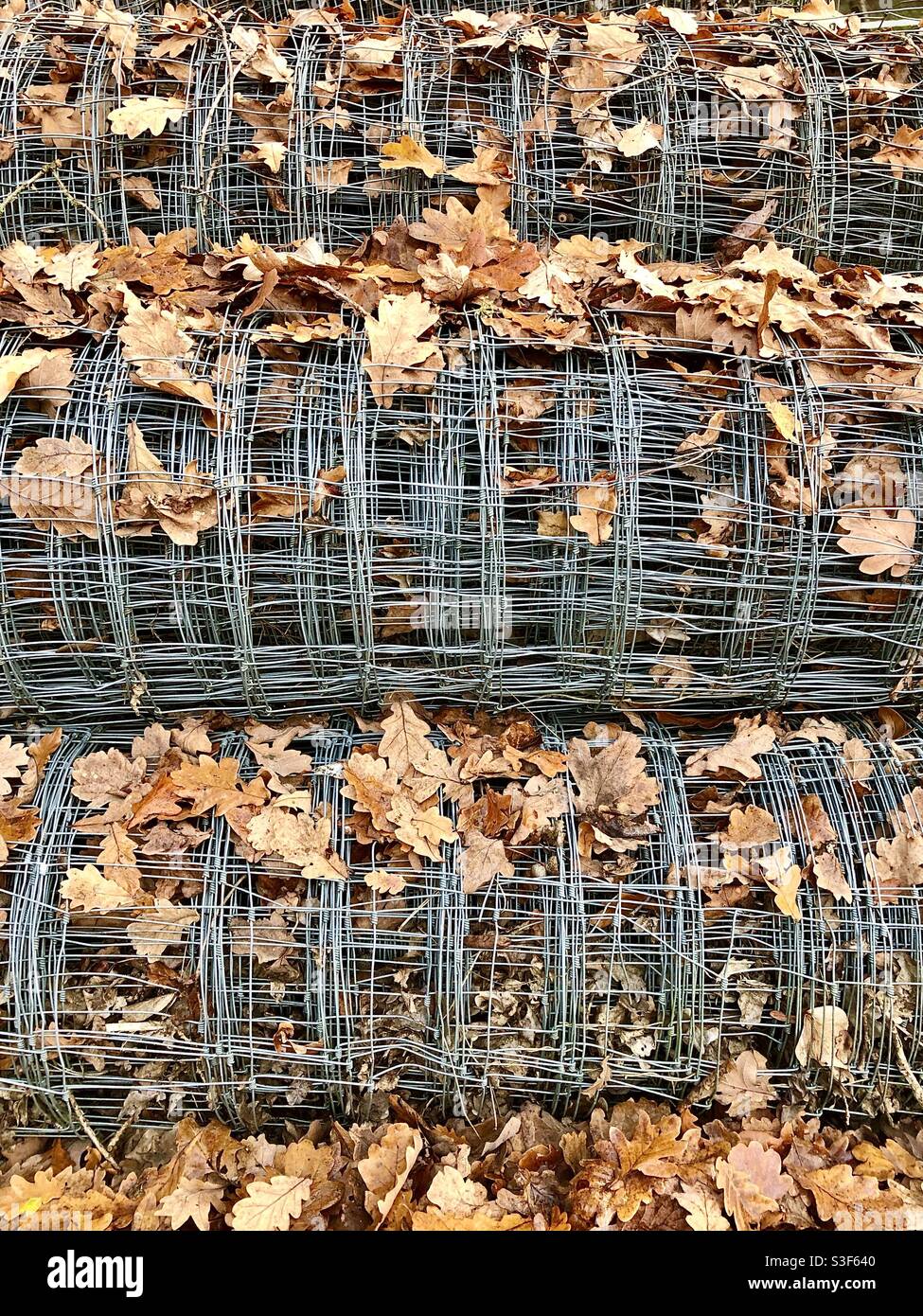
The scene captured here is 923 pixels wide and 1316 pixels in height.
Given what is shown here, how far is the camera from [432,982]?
70.1 inches

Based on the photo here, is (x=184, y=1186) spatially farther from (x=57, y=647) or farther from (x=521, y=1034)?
(x=57, y=647)

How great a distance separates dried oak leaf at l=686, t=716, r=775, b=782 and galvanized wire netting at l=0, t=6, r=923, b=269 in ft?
4.82

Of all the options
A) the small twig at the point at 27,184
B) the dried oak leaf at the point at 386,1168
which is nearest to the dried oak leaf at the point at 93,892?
the dried oak leaf at the point at 386,1168

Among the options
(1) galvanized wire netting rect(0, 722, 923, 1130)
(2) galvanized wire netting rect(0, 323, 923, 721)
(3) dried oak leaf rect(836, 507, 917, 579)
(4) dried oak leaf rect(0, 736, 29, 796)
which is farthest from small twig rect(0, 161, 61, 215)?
(3) dried oak leaf rect(836, 507, 917, 579)

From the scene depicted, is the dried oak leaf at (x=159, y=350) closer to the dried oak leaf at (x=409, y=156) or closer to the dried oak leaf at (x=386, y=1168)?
the dried oak leaf at (x=409, y=156)

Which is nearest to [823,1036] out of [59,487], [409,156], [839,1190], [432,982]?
[839,1190]

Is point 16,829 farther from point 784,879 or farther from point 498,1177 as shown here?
point 784,879

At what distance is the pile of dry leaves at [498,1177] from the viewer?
1.74m

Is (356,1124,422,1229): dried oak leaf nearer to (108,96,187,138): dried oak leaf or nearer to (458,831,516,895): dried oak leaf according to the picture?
(458,831,516,895): dried oak leaf

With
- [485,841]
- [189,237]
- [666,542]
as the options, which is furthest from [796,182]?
[485,841]

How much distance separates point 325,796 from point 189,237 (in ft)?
5.35

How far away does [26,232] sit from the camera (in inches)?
93.3

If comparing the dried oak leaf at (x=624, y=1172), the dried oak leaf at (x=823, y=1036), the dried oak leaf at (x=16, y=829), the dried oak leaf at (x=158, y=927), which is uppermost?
the dried oak leaf at (x=16, y=829)

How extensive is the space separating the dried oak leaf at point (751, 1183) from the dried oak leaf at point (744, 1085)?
87 millimetres
